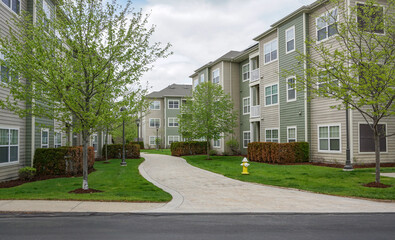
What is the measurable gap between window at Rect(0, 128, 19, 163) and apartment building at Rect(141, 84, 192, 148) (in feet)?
126

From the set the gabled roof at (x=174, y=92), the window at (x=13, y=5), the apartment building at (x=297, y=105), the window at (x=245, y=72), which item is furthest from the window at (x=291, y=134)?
the gabled roof at (x=174, y=92)

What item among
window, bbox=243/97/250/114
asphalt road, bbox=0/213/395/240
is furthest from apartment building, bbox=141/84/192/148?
asphalt road, bbox=0/213/395/240

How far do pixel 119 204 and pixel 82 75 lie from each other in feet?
16.0

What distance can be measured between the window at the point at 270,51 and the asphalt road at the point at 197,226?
1884cm

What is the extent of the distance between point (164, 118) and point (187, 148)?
20670mm

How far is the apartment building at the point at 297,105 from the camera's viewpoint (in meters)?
18.3

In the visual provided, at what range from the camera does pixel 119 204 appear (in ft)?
30.2

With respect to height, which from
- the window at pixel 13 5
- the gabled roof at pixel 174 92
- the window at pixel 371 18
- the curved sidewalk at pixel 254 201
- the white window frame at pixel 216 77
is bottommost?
the curved sidewalk at pixel 254 201

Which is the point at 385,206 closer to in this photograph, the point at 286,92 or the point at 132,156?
the point at 286,92

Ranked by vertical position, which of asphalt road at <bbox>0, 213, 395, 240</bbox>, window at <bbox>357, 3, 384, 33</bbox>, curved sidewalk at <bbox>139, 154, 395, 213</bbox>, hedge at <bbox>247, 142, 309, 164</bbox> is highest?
window at <bbox>357, 3, 384, 33</bbox>

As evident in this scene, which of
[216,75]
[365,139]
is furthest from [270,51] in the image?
[365,139]

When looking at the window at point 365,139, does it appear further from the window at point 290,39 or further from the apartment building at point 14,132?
the apartment building at point 14,132

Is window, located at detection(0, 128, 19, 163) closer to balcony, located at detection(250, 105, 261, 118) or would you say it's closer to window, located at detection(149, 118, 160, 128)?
balcony, located at detection(250, 105, 261, 118)

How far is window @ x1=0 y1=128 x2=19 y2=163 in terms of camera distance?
13.8 metres
